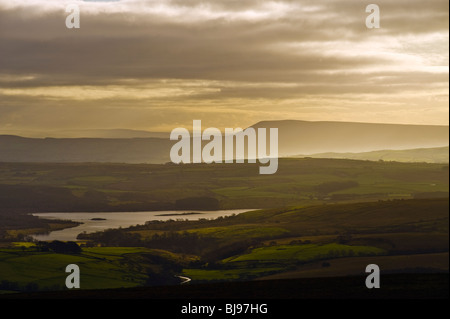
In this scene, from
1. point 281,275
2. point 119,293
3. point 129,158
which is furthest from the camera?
point 129,158

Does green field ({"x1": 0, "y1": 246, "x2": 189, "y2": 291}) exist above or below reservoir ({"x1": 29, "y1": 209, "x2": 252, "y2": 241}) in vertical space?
below

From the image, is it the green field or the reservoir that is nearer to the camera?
the green field

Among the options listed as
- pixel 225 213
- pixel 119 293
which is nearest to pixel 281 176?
pixel 225 213

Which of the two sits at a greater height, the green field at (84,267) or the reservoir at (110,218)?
the reservoir at (110,218)

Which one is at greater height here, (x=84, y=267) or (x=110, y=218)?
(x=110, y=218)

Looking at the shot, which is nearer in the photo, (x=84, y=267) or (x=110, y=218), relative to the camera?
(x=84, y=267)

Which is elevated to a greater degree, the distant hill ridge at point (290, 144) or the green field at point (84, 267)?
the distant hill ridge at point (290, 144)

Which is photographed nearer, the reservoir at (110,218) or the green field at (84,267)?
the green field at (84,267)

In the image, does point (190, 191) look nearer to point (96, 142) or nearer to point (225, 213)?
point (225, 213)
